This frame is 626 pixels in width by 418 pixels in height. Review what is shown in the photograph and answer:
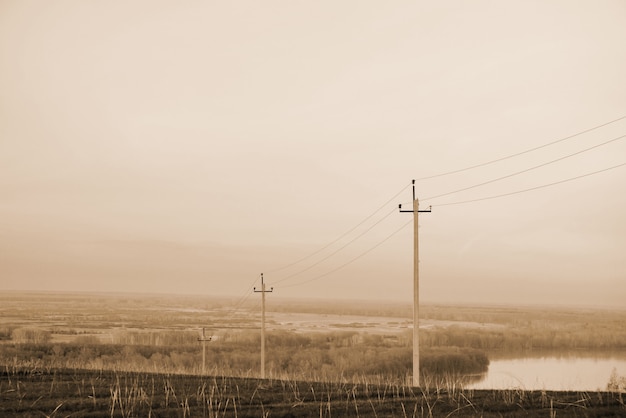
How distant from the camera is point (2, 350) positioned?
39062mm

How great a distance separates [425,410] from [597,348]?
181ft

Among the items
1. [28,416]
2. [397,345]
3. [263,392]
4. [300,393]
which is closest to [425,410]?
[300,393]

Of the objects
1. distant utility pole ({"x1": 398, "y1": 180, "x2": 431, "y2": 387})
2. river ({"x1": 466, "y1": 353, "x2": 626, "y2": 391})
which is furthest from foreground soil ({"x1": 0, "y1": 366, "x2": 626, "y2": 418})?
river ({"x1": 466, "y1": 353, "x2": 626, "y2": 391})

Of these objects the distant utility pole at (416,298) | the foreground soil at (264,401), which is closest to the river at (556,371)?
the distant utility pole at (416,298)

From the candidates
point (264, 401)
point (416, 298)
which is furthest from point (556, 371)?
point (264, 401)

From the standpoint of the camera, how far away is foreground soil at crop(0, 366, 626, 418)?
12086 millimetres

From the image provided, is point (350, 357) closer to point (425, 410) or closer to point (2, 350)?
point (2, 350)

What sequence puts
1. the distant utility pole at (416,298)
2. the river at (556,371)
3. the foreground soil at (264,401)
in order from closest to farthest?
the foreground soil at (264,401)
the distant utility pole at (416,298)
the river at (556,371)

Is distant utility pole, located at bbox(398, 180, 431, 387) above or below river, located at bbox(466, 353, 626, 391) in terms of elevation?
above

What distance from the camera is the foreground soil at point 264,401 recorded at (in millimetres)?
12086

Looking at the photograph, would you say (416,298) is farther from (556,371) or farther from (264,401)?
(556,371)

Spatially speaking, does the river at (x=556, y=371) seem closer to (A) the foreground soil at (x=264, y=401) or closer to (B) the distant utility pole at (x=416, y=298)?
(B) the distant utility pole at (x=416, y=298)

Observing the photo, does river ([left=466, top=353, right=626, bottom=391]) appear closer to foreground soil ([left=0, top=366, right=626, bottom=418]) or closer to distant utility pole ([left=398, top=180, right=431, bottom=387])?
distant utility pole ([left=398, top=180, right=431, bottom=387])

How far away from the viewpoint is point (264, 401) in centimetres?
1376
